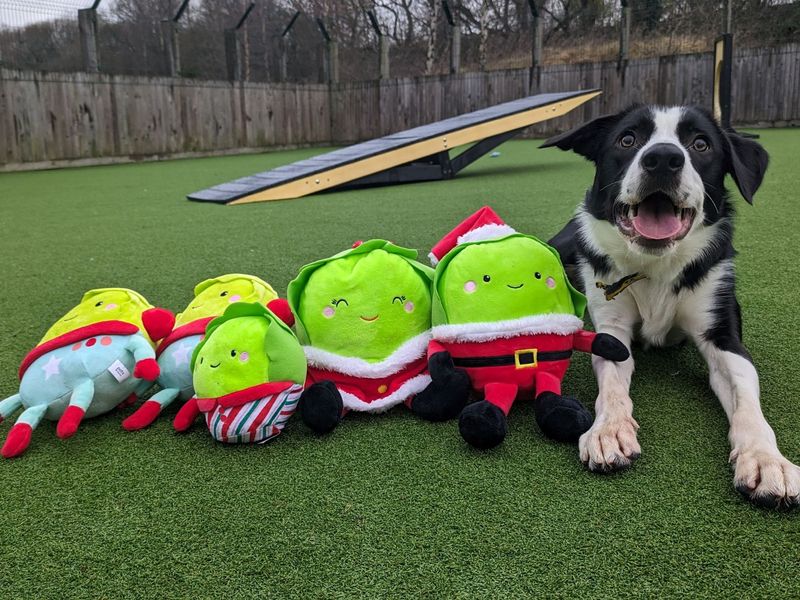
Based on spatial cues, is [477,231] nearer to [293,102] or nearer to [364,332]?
[364,332]

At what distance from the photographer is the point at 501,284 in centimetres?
165

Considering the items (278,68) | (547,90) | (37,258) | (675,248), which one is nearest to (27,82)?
(278,68)

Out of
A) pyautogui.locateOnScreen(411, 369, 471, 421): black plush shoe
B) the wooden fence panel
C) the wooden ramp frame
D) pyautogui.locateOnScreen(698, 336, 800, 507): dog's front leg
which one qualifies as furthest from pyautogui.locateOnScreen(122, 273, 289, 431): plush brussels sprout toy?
the wooden fence panel

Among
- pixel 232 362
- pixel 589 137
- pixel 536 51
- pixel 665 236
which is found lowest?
pixel 232 362

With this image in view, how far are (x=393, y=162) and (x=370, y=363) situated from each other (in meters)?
5.37

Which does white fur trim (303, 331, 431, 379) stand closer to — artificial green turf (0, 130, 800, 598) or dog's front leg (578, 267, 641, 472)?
artificial green turf (0, 130, 800, 598)

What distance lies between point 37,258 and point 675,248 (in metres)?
3.70

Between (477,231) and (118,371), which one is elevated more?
(477,231)

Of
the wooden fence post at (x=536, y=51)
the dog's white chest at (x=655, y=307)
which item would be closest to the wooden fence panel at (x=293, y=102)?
the wooden fence post at (x=536, y=51)

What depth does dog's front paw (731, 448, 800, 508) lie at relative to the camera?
48.0 inches

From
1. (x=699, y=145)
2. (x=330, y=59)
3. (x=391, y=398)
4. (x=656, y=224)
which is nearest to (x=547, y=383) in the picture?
(x=391, y=398)

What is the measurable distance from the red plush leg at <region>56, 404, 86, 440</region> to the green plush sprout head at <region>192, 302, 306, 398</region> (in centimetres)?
30

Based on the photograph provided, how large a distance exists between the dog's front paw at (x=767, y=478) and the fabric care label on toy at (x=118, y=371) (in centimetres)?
150

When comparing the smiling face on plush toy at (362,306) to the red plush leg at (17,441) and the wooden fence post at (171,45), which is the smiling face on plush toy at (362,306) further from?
the wooden fence post at (171,45)
